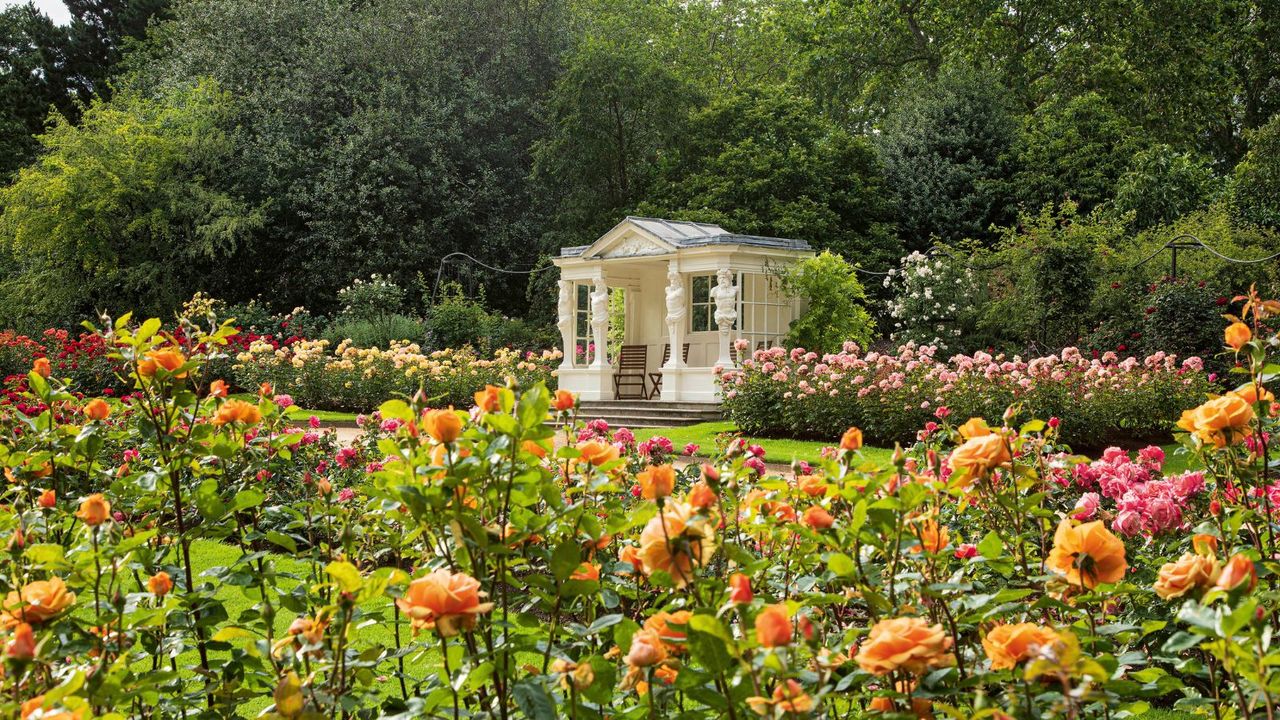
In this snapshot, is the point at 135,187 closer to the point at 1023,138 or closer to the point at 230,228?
the point at 230,228

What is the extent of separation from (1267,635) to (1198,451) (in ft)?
3.48

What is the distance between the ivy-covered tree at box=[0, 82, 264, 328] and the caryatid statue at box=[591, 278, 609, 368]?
9547mm

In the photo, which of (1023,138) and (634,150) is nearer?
(1023,138)

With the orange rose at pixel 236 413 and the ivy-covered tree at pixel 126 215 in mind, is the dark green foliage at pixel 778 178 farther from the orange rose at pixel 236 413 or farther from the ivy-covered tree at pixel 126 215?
the orange rose at pixel 236 413

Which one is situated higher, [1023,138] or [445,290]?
[1023,138]

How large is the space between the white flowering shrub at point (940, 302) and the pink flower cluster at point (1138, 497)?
13.9m

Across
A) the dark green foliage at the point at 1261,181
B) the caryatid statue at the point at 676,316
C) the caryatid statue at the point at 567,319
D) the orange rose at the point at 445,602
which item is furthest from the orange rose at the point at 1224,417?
the dark green foliage at the point at 1261,181

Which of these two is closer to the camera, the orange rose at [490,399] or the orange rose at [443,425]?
the orange rose at [443,425]

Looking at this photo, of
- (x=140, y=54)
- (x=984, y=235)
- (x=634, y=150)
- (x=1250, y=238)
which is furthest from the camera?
(x=140, y=54)

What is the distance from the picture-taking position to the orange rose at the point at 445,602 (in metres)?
1.24

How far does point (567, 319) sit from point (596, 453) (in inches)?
652

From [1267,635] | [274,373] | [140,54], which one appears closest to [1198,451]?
[1267,635]

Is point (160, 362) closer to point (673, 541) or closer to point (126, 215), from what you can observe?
point (673, 541)

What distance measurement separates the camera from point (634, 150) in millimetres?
25203
